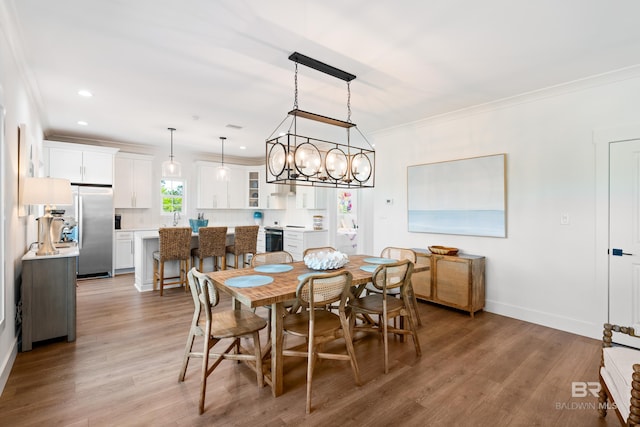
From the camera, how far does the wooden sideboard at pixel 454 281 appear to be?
374cm

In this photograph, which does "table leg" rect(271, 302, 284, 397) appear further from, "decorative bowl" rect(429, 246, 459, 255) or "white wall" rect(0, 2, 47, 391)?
"decorative bowl" rect(429, 246, 459, 255)

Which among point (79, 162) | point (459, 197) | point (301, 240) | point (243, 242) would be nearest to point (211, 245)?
point (243, 242)

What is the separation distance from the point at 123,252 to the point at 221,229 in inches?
94.6

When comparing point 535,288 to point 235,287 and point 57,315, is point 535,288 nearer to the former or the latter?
point 235,287

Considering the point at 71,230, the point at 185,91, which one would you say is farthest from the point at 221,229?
the point at 71,230

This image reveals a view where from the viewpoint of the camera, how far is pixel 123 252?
236 inches

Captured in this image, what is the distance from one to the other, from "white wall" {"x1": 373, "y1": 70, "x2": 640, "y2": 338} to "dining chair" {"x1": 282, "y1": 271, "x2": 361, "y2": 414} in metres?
2.55

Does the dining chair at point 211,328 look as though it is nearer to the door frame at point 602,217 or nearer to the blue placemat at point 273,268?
the blue placemat at point 273,268

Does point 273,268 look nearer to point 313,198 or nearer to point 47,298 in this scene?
point 47,298

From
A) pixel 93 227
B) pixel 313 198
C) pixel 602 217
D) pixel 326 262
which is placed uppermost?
pixel 313 198

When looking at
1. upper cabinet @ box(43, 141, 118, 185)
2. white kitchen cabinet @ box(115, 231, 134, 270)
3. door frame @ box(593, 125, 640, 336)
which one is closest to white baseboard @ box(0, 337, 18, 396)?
white kitchen cabinet @ box(115, 231, 134, 270)

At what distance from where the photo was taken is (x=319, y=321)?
239 centimetres

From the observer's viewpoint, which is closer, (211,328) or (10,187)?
(211,328)

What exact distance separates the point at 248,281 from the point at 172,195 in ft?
17.8
